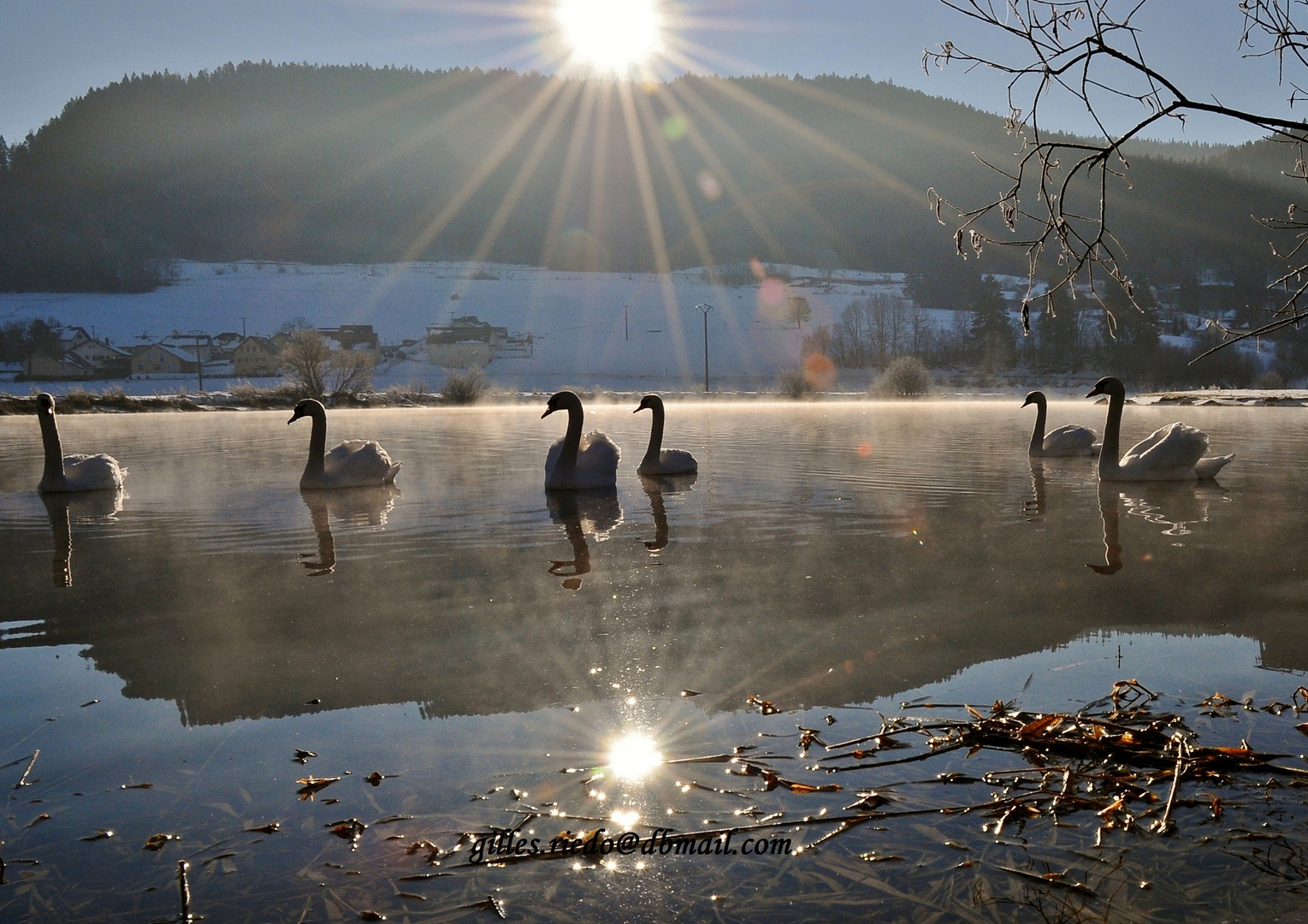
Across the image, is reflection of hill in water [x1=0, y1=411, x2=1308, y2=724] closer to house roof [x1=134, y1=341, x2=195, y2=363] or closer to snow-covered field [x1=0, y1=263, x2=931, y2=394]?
snow-covered field [x1=0, y1=263, x2=931, y2=394]

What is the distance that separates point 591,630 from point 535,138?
191464 mm

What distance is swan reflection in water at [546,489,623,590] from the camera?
729 centimetres

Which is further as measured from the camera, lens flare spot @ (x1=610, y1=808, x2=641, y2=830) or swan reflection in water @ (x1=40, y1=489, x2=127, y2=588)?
swan reflection in water @ (x1=40, y1=489, x2=127, y2=588)

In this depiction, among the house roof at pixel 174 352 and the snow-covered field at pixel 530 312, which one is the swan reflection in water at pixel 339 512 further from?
the house roof at pixel 174 352

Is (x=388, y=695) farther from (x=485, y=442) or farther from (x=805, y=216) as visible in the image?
(x=805, y=216)

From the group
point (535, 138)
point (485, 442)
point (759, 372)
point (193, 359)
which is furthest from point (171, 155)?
point (485, 442)

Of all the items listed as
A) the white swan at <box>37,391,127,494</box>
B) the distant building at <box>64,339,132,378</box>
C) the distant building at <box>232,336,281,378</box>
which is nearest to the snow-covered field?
the distant building at <box>232,336,281,378</box>

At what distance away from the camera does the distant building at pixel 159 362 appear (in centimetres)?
7956

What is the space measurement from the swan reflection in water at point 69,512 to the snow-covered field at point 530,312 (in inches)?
2294

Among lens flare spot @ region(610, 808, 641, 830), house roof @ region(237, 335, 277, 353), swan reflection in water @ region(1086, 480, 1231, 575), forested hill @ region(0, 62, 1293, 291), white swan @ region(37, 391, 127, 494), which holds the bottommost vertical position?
lens flare spot @ region(610, 808, 641, 830)

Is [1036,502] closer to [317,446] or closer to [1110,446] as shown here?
[1110,446]

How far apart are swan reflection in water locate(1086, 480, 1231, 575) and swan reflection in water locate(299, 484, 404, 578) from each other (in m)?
5.66

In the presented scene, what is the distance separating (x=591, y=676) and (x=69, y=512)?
8.61 meters

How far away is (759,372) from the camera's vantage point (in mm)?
82062
